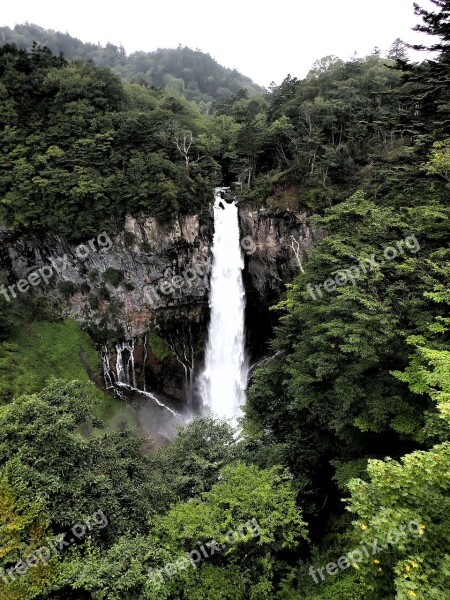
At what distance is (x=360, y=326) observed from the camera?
31.7 feet

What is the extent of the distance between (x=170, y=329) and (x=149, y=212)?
9.11m

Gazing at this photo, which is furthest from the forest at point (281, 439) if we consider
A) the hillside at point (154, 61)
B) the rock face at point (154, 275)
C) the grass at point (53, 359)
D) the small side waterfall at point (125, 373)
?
the hillside at point (154, 61)

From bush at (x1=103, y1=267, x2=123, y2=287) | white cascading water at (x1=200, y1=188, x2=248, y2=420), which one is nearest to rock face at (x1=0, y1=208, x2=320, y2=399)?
bush at (x1=103, y1=267, x2=123, y2=287)

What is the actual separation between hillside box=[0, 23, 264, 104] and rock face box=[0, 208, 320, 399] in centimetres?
8145

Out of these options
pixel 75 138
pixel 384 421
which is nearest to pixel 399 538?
pixel 384 421

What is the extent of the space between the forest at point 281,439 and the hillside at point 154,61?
87.8 meters

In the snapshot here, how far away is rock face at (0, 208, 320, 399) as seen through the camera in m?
25.6

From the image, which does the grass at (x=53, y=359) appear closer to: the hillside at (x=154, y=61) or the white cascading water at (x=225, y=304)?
the white cascading water at (x=225, y=304)

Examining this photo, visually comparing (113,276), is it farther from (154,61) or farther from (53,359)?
(154,61)

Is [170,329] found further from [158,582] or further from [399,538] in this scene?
[399,538]

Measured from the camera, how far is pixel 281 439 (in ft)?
47.3

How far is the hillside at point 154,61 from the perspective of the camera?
98.4 m

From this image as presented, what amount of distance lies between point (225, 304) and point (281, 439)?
46.9 ft

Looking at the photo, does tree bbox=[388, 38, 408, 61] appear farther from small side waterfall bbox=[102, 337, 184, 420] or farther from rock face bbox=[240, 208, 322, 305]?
small side waterfall bbox=[102, 337, 184, 420]
